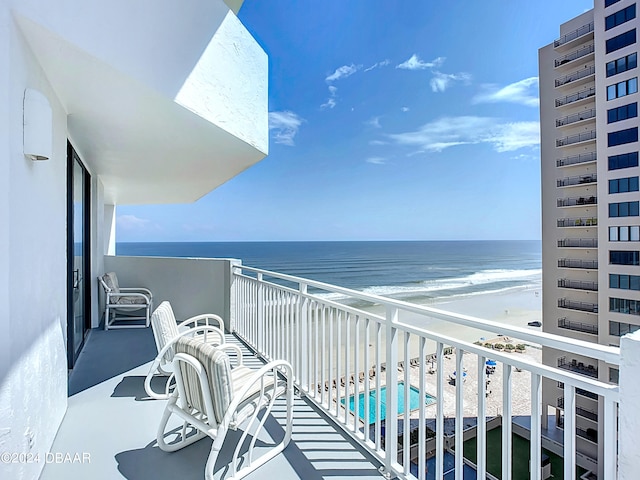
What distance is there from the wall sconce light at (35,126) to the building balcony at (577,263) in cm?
1406

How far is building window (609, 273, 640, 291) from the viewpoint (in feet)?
30.9

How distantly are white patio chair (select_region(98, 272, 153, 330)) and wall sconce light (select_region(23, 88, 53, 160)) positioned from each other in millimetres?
3686

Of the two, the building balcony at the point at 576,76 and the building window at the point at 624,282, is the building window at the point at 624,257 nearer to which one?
the building window at the point at 624,282

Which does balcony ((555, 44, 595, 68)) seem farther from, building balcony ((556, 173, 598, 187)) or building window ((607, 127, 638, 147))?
building balcony ((556, 173, 598, 187))

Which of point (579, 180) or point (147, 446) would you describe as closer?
point (147, 446)

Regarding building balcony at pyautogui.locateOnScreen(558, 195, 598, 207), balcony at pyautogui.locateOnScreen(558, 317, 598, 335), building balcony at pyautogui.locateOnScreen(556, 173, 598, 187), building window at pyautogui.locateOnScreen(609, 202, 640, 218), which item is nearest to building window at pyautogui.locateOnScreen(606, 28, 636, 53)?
building balcony at pyautogui.locateOnScreen(556, 173, 598, 187)

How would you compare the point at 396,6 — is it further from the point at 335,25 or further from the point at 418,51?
the point at 418,51

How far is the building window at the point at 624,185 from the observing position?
31.9ft

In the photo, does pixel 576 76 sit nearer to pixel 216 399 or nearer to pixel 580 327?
pixel 580 327

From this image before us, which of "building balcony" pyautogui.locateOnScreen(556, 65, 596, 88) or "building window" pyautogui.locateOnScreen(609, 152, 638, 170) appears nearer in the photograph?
"building window" pyautogui.locateOnScreen(609, 152, 638, 170)

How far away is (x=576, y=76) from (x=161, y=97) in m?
14.5

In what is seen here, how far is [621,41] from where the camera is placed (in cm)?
1002

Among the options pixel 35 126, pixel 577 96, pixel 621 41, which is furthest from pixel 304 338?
pixel 577 96

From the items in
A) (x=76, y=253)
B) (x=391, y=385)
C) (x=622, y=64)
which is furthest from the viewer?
(x=622, y=64)
